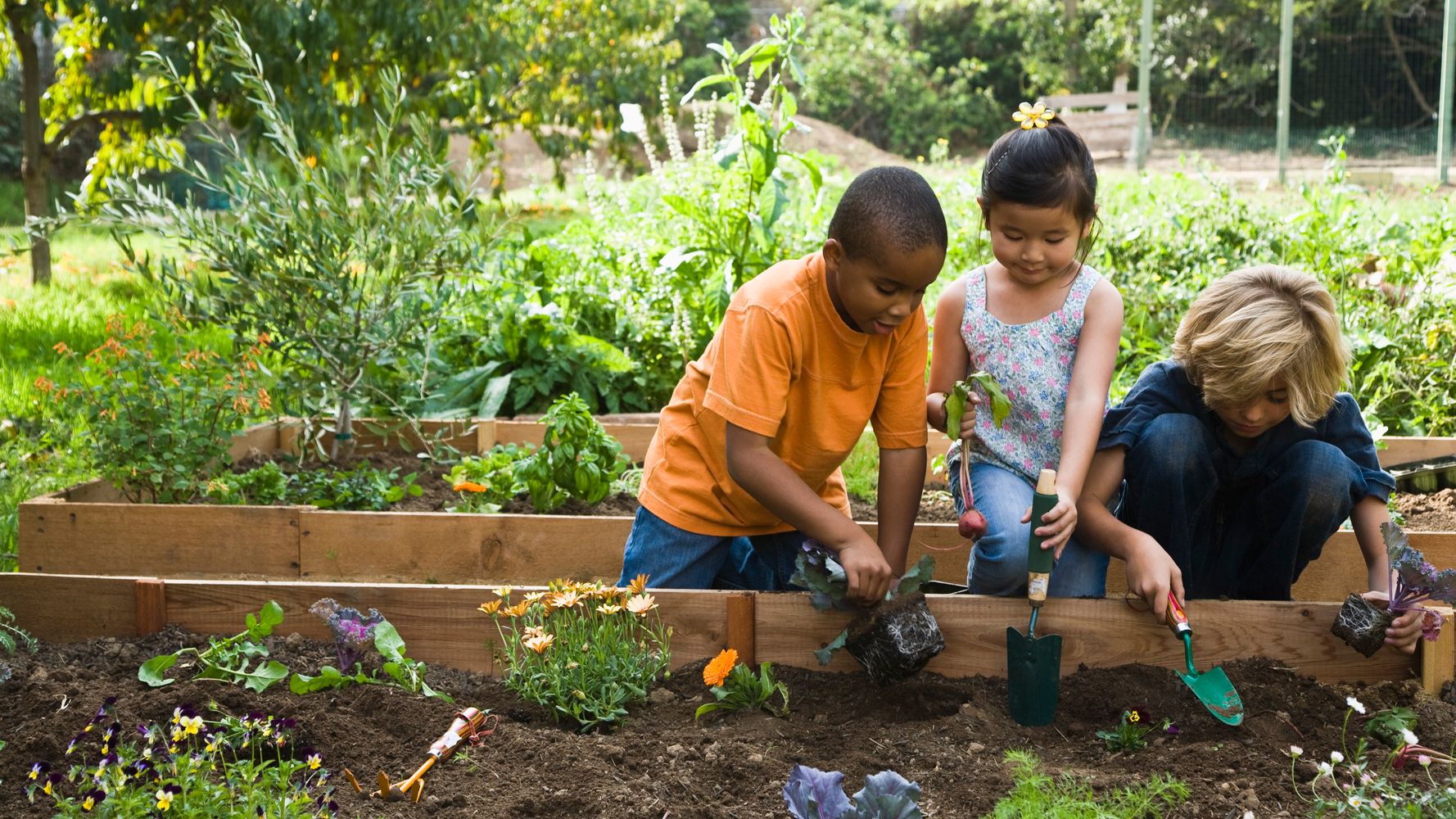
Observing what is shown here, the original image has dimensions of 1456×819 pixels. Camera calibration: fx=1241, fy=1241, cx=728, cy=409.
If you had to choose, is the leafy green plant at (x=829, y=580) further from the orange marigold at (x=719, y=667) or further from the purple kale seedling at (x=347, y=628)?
the purple kale seedling at (x=347, y=628)

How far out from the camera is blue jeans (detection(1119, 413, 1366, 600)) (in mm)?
2666

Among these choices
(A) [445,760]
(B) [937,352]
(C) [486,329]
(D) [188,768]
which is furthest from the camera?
(C) [486,329]

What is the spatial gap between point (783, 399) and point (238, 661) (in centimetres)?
121

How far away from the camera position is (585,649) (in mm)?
2439

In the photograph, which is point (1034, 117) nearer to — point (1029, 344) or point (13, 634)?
point (1029, 344)

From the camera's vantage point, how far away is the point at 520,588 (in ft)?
8.48

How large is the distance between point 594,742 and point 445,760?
262mm

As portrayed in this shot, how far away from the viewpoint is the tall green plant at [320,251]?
3744 millimetres

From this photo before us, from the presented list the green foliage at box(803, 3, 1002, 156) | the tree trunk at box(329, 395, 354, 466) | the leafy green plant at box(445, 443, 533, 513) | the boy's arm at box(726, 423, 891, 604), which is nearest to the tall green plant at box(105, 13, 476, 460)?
the tree trunk at box(329, 395, 354, 466)

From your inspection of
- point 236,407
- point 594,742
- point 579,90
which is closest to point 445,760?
point 594,742

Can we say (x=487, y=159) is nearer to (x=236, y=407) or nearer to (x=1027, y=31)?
(x=236, y=407)

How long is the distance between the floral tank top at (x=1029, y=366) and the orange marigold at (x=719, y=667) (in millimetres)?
815

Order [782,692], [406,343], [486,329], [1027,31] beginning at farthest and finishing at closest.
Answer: [1027,31] → [486,329] → [406,343] → [782,692]

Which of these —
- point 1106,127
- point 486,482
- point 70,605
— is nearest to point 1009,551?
point 486,482
